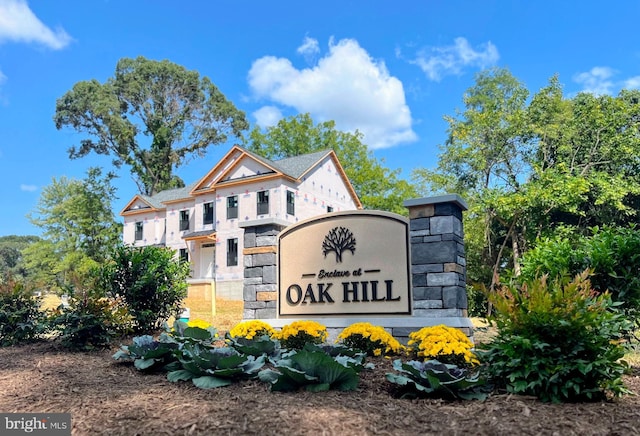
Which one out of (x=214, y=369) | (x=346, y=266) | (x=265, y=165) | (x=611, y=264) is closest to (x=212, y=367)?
(x=214, y=369)

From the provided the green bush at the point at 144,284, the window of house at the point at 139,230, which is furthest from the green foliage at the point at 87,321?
the window of house at the point at 139,230

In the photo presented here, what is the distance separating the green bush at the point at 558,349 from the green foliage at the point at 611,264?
6.05 ft

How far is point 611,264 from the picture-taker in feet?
18.4

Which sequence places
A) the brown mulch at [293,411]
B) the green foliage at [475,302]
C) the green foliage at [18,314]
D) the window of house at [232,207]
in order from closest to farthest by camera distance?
the brown mulch at [293,411], the green foliage at [18,314], the green foliage at [475,302], the window of house at [232,207]

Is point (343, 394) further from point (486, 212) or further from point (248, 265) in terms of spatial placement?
point (486, 212)

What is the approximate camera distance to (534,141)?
19500 millimetres

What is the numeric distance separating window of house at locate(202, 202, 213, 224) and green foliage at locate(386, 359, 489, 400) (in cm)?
2202

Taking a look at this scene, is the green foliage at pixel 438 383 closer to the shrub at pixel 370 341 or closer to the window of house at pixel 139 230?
the shrub at pixel 370 341

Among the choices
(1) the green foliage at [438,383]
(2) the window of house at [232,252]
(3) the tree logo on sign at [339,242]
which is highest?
(2) the window of house at [232,252]

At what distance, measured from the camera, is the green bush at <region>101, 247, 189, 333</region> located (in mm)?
7477

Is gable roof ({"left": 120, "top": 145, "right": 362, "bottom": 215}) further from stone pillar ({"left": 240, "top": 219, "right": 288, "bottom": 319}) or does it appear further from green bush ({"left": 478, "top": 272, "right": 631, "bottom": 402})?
green bush ({"left": 478, "top": 272, "right": 631, "bottom": 402})

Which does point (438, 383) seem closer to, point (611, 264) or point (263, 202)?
point (611, 264)

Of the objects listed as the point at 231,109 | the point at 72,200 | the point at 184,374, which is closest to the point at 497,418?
the point at 184,374

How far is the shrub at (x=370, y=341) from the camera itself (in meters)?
5.40
